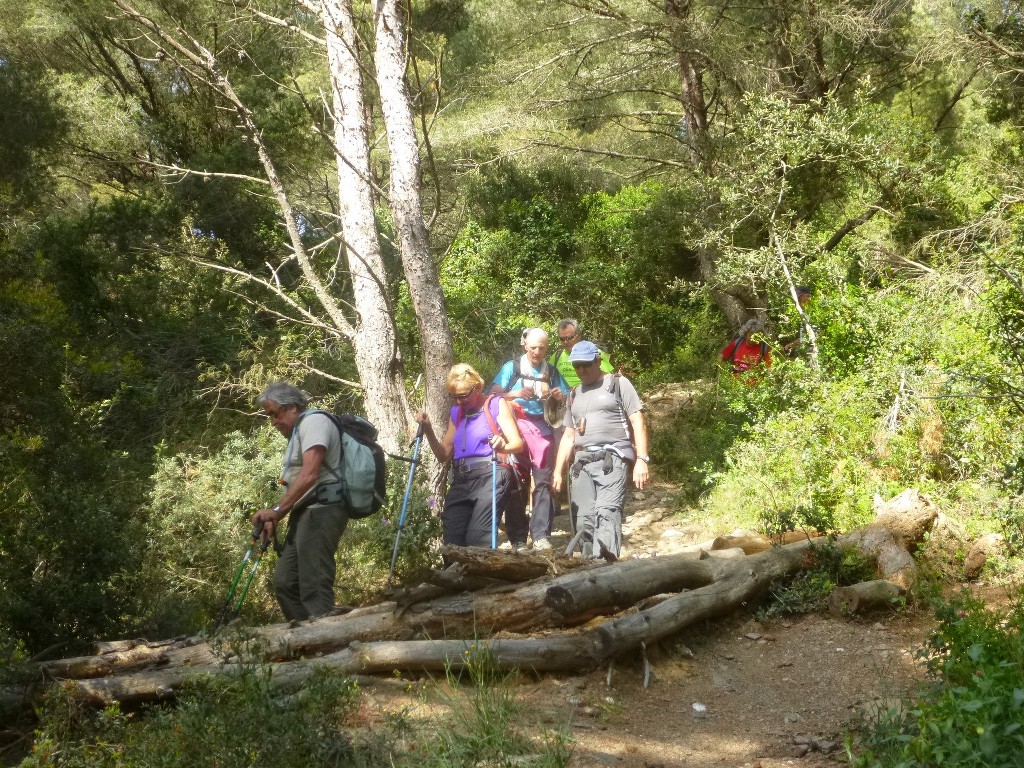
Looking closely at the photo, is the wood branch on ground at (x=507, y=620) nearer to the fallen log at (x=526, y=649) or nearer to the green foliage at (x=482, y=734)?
the fallen log at (x=526, y=649)

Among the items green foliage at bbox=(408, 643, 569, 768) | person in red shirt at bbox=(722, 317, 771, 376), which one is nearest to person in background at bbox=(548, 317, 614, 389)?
person in red shirt at bbox=(722, 317, 771, 376)

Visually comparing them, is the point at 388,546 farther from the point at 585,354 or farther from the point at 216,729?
the point at 216,729

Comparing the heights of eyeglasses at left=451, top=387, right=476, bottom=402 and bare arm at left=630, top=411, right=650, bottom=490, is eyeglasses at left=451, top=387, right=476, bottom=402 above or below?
above

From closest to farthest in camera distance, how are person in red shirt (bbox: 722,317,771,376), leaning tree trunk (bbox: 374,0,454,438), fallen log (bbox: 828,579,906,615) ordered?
fallen log (bbox: 828,579,906,615) < leaning tree trunk (bbox: 374,0,454,438) < person in red shirt (bbox: 722,317,771,376)

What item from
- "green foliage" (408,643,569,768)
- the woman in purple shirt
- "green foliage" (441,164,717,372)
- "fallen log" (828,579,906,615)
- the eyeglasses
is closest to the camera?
"green foliage" (408,643,569,768)

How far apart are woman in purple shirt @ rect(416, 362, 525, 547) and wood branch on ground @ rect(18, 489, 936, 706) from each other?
1.06 meters

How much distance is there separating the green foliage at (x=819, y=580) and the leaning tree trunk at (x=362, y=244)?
333cm

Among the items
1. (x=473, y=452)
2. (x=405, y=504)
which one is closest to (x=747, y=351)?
(x=473, y=452)

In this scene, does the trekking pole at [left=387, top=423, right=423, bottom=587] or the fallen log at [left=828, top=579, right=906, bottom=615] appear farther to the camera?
the trekking pole at [left=387, top=423, right=423, bottom=587]

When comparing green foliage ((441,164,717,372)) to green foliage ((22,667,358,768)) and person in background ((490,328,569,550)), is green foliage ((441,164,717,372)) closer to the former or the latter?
person in background ((490,328,569,550))

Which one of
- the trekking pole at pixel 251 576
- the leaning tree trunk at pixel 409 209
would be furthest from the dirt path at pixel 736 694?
the leaning tree trunk at pixel 409 209

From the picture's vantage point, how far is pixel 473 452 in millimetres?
6934

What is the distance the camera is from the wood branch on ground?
14.8 feet

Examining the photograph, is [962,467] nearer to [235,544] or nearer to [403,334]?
[235,544]
